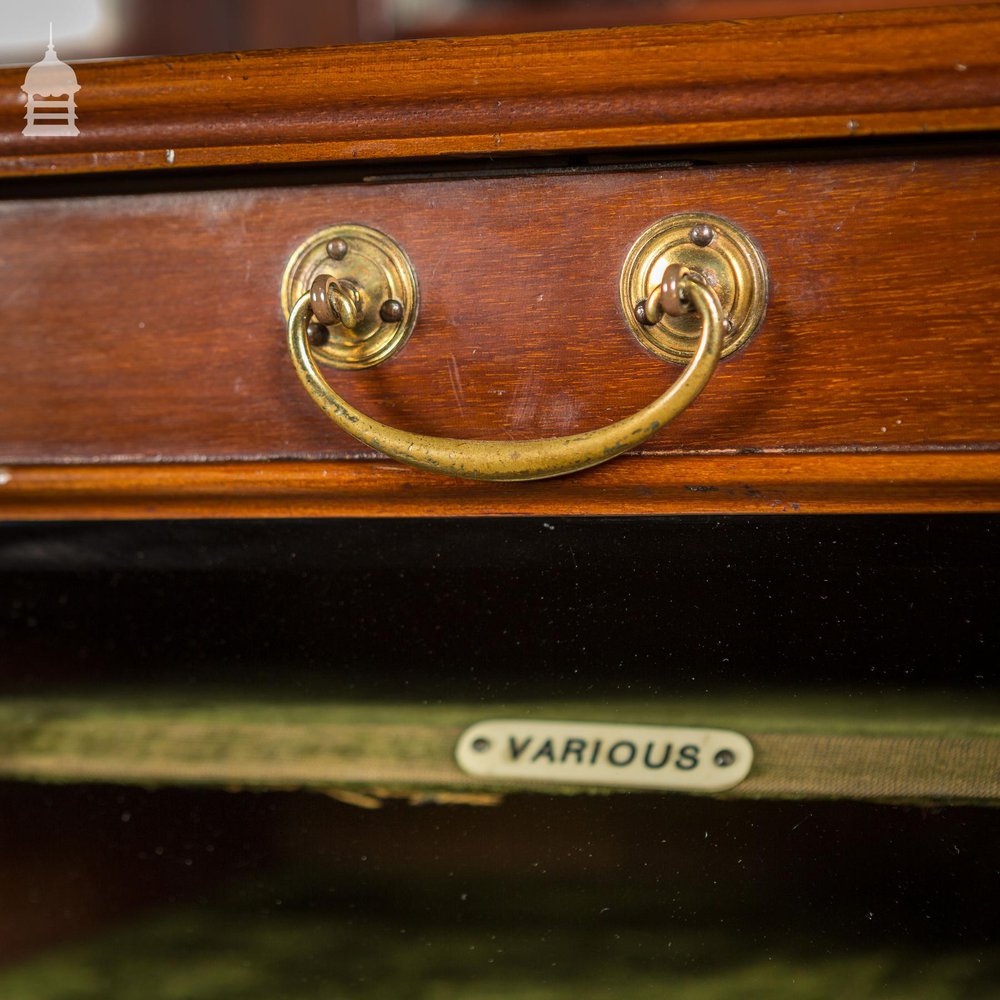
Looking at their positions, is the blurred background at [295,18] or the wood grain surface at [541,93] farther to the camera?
→ the blurred background at [295,18]

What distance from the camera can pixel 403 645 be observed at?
1.10 ft

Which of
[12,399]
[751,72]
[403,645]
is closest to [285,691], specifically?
[403,645]

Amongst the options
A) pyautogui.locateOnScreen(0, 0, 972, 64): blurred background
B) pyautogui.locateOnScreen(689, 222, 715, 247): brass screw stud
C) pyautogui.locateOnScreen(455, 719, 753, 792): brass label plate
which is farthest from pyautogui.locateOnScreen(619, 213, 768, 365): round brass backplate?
pyautogui.locateOnScreen(0, 0, 972, 64): blurred background

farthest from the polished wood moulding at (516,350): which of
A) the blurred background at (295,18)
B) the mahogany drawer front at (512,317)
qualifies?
the blurred background at (295,18)

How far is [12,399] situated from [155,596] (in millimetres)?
96

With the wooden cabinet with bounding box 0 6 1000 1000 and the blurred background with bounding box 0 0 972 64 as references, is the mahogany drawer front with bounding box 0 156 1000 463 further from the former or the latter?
the blurred background with bounding box 0 0 972 64

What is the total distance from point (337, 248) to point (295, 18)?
53 centimetres

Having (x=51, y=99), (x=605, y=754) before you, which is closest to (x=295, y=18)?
(x=51, y=99)

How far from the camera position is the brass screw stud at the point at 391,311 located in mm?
300

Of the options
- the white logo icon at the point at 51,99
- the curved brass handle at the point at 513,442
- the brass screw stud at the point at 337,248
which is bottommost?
the curved brass handle at the point at 513,442

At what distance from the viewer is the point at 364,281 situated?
30 cm

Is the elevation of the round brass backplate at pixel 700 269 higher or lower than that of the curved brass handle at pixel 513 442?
higher

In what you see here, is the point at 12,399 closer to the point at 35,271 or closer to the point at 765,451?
the point at 35,271

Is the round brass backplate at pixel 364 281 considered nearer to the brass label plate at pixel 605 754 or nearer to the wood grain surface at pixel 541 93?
the wood grain surface at pixel 541 93
